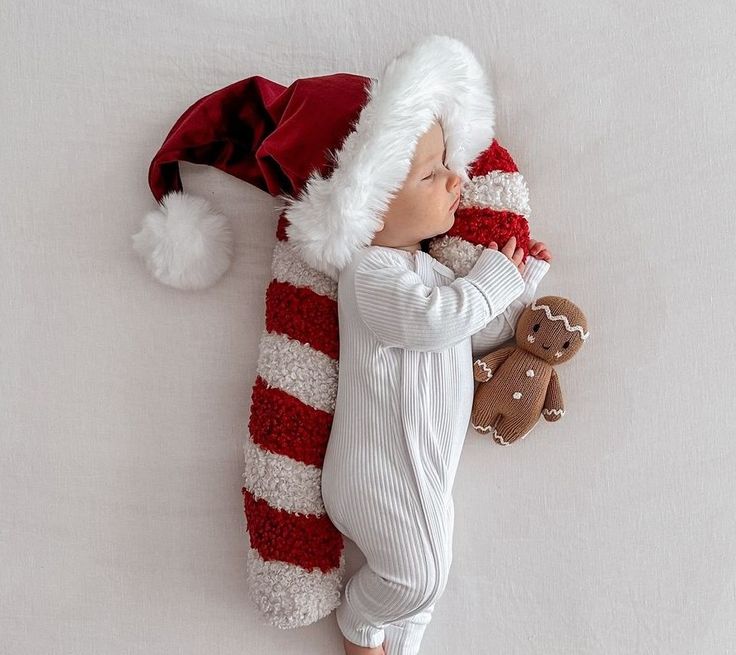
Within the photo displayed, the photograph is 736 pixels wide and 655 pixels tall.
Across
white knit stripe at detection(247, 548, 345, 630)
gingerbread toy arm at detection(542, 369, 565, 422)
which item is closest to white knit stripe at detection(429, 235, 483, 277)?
gingerbread toy arm at detection(542, 369, 565, 422)

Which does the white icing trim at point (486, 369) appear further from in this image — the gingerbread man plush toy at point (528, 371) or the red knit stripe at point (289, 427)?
the red knit stripe at point (289, 427)

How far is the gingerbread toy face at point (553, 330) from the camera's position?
1029mm

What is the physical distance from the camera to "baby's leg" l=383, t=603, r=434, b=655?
41.9 inches

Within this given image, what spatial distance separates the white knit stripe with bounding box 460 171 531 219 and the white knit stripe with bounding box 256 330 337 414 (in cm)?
32

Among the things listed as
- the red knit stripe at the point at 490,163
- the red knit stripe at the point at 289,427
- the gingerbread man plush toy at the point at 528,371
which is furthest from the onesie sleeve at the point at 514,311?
the red knit stripe at the point at 289,427

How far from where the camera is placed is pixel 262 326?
3.71 feet

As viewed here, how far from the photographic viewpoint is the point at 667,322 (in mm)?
1131

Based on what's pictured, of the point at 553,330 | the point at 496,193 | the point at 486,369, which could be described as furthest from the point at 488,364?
the point at 496,193

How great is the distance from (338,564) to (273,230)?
53cm

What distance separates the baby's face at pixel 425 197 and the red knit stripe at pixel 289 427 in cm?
28

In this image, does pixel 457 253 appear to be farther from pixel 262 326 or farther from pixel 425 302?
pixel 262 326

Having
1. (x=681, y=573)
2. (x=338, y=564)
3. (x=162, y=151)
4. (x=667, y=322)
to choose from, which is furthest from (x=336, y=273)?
(x=681, y=573)

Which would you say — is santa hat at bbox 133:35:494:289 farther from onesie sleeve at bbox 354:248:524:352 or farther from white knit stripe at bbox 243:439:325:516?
white knit stripe at bbox 243:439:325:516

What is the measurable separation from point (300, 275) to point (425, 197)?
0.72ft
